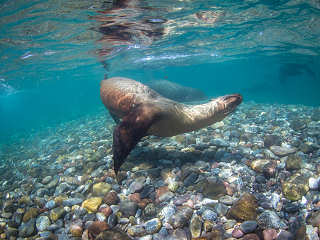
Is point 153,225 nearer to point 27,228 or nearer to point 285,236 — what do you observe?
point 285,236

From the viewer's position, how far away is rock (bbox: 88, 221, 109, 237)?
2.97 m

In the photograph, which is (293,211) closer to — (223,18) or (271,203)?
(271,203)

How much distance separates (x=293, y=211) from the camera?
2889mm

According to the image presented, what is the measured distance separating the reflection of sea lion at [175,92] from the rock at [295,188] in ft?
42.4

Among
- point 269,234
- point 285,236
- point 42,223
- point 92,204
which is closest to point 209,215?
point 269,234

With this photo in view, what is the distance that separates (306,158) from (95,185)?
4912mm

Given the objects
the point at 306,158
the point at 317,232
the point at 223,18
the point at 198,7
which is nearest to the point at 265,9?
the point at 223,18

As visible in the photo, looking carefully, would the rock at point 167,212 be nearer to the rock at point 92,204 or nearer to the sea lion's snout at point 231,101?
the rock at point 92,204

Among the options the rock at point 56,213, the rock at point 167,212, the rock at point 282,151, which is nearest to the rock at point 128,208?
the rock at point 167,212

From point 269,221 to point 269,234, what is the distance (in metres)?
0.21

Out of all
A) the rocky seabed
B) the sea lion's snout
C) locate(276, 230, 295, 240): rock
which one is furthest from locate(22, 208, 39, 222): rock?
the sea lion's snout

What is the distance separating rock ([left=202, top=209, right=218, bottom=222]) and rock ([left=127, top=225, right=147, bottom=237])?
0.98m

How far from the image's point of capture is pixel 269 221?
264cm

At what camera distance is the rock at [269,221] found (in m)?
2.59
